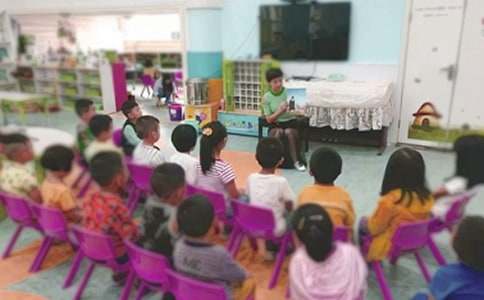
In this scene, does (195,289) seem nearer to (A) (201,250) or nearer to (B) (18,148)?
(A) (201,250)

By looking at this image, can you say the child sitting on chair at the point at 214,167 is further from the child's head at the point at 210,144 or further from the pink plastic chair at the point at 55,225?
the pink plastic chair at the point at 55,225

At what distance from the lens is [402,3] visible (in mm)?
3789

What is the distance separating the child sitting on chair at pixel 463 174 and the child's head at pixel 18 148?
4.82 ft

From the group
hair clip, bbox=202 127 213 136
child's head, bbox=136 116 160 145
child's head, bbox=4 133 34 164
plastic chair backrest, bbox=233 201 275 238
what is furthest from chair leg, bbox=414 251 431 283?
child's head, bbox=4 133 34 164

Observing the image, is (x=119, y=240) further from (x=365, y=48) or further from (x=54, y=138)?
(x=365, y=48)

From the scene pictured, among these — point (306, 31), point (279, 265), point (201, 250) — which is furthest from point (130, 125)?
point (306, 31)

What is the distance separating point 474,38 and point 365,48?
954 mm

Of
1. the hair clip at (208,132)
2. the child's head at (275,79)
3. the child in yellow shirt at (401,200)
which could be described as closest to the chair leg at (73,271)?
the hair clip at (208,132)

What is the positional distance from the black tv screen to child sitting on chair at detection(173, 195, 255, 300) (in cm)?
336

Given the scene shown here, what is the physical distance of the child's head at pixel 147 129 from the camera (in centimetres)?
193

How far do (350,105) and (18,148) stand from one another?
9.96ft

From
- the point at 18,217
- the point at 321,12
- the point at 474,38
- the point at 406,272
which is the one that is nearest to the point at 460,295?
the point at 406,272

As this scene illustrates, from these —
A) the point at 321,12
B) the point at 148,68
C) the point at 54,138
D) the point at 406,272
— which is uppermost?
the point at 321,12

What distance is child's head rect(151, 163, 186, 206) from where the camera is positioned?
1430 millimetres
